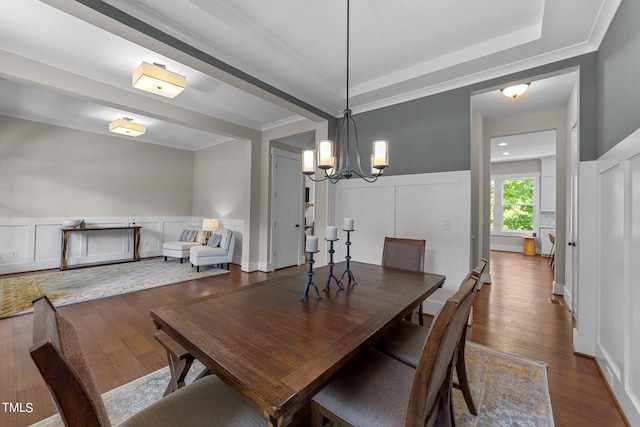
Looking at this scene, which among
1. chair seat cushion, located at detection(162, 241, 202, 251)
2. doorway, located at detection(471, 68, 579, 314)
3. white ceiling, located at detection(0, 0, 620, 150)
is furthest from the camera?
chair seat cushion, located at detection(162, 241, 202, 251)

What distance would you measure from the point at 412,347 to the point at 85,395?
140cm

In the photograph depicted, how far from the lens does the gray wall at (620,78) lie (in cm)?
152

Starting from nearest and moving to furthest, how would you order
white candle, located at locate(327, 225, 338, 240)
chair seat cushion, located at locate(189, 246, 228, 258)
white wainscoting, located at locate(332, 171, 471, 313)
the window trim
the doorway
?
white candle, located at locate(327, 225, 338, 240) < white wainscoting, located at locate(332, 171, 471, 313) < the doorway < chair seat cushion, located at locate(189, 246, 228, 258) < the window trim

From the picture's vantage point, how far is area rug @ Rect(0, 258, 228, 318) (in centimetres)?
327

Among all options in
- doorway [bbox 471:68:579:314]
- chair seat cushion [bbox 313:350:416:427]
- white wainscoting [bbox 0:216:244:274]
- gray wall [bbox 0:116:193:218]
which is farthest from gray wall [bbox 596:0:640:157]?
gray wall [bbox 0:116:193:218]

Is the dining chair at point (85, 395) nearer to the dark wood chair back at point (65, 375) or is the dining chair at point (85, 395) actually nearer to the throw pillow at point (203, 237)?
the dark wood chair back at point (65, 375)

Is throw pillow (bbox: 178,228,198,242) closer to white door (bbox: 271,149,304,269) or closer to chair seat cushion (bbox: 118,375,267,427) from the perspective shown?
white door (bbox: 271,149,304,269)

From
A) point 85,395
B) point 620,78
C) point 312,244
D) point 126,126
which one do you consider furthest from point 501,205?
point 85,395

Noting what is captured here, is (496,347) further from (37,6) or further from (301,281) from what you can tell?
(37,6)

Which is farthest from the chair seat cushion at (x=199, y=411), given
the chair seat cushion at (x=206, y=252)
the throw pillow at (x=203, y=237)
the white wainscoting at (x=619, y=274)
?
the throw pillow at (x=203, y=237)

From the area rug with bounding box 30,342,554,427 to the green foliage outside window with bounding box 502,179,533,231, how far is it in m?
7.28

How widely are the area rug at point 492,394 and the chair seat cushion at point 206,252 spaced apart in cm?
299

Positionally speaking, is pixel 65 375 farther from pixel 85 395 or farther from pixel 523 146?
pixel 523 146

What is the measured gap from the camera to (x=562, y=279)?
3.78 meters
